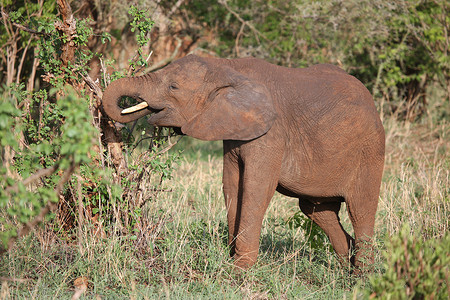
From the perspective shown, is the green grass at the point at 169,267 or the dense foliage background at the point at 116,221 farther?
the green grass at the point at 169,267

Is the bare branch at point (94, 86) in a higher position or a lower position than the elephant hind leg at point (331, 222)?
higher

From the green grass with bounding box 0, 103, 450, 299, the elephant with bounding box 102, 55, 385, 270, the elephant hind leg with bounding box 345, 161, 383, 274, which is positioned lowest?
the green grass with bounding box 0, 103, 450, 299

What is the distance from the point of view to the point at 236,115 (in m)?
4.90

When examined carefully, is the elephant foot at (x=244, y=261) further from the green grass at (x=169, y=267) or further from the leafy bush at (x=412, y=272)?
the leafy bush at (x=412, y=272)

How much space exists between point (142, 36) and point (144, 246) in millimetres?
1901

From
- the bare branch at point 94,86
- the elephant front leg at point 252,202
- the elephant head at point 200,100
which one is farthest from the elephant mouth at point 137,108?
the elephant front leg at point 252,202

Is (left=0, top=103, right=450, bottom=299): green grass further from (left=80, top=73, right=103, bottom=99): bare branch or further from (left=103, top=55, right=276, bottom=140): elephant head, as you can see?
(left=80, top=73, right=103, bottom=99): bare branch

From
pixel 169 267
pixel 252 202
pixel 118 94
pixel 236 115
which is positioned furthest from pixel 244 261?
pixel 118 94

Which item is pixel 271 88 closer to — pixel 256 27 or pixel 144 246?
pixel 144 246

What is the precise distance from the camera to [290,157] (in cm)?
514

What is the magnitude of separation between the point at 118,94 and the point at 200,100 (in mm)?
680

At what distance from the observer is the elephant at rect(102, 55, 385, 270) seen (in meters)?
4.92

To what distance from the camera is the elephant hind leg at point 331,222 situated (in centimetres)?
577

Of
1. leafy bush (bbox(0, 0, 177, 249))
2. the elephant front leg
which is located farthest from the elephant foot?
leafy bush (bbox(0, 0, 177, 249))
